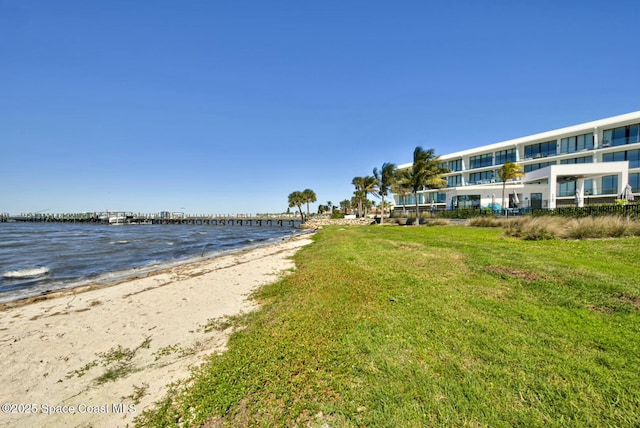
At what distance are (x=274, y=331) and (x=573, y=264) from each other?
931cm

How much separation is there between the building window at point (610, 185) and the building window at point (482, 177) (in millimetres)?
13578

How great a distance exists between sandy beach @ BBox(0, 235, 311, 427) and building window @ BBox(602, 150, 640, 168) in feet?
137

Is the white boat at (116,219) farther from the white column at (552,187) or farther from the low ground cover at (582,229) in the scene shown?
the white column at (552,187)

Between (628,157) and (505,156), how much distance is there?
13778 millimetres

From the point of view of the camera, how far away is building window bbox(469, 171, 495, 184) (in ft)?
145

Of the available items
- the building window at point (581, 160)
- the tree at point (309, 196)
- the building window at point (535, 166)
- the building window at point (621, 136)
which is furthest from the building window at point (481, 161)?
the tree at point (309, 196)

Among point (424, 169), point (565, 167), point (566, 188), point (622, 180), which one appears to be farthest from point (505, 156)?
point (424, 169)

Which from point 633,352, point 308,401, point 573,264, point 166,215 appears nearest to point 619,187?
point 573,264

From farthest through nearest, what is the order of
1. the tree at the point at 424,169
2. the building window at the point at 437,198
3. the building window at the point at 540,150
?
1. the building window at the point at 437,198
2. the building window at the point at 540,150
3. the tree at the point at 424,169

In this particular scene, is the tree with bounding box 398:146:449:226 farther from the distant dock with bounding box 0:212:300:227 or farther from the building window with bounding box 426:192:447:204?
the distant dock with bounding box 0:212:300:227

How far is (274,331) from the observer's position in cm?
507

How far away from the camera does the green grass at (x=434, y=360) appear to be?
9.42 ft

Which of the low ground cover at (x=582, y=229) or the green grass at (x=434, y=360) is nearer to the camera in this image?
the green grass at (x=434, y=360)

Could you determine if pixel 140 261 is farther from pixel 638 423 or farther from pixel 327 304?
pixel 638 423
